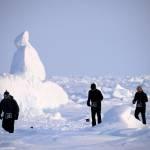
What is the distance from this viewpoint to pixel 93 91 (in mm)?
13086

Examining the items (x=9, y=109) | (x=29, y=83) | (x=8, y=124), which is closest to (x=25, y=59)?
(x=29, y=83)

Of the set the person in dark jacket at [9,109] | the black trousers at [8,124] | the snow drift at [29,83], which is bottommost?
the black trousers at [8,124]

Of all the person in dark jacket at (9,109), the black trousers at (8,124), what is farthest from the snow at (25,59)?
the person in dark jacket at (9,109)

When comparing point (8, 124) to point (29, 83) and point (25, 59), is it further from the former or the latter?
point (25, 59)

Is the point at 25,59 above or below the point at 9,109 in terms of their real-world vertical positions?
above

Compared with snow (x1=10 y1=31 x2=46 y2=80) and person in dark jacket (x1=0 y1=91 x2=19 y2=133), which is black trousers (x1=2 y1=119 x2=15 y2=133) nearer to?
person in dark jacket (x1=0 y1=91 x2=19 y2=133)

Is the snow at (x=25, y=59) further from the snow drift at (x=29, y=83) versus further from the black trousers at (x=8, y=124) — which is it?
the black trousers at (x=8, y=124)

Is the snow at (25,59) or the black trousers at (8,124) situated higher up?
the snow at (25,59)

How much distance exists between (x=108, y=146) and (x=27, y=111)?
3115cm

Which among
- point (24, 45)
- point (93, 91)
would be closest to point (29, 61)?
point (24, 45)

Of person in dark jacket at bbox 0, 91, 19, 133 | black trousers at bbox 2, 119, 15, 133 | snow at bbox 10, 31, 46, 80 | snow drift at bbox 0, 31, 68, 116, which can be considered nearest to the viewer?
person in dark jacket at bbox 0, 91, 19, 133

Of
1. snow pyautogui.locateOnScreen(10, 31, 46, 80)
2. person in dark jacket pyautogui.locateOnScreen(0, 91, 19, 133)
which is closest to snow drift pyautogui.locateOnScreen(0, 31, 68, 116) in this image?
snow pyautogui.locateOnScreen(10, 31, 46, 80)

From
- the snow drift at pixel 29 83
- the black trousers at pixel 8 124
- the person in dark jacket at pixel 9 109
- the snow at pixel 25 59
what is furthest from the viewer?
the snow at pixel 25 59

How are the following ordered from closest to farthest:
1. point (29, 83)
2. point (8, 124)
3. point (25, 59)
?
point (8, 124) < point (29, 83) < point (25, 59)
